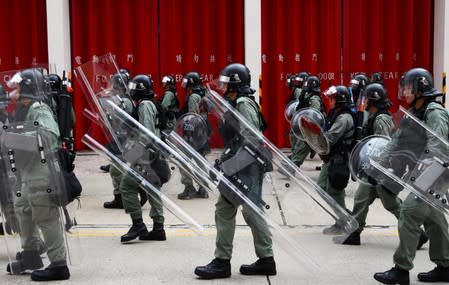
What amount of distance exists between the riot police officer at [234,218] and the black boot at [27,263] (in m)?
1.35

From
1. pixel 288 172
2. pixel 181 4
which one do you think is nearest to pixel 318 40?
pixel 181 4

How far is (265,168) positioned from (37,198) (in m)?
1.86

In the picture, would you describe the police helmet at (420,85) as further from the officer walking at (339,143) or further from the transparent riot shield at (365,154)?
the officer walking at (339,143)

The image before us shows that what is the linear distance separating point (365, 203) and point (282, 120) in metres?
7.86

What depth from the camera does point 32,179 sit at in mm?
5402

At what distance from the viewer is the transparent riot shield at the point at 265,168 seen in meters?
5.54

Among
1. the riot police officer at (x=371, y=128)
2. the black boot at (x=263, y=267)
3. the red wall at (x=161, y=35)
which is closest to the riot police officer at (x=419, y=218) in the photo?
the black boot at (x=263, y=267)

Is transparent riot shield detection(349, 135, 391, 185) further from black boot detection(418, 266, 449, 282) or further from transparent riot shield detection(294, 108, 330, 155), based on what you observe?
black boot detection(418, 266, 449, 282)

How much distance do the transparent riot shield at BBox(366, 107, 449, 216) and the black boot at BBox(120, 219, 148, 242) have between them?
103 inches

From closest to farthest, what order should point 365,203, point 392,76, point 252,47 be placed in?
point 365,203 → point 252,47 → point 392,76

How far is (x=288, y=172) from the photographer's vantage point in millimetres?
5574

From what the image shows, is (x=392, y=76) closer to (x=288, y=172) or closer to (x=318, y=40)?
(x=318, y=40)

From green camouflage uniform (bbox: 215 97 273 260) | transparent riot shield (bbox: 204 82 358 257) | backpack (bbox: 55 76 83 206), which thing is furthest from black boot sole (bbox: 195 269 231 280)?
backpack (bbox: 55 76 83 206)

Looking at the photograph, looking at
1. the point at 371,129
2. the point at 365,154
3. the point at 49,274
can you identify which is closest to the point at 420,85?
the point at 365,154
